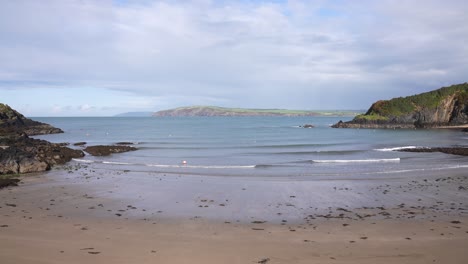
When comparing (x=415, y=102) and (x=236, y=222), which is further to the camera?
(x=415, y=102)

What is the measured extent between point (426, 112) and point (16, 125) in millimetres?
79312

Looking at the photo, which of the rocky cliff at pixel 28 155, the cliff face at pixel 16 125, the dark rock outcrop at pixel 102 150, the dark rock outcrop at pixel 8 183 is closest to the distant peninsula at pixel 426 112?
the cliff face at pixel 16 125

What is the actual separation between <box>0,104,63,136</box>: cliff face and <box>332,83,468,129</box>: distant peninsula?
62666 millimetres

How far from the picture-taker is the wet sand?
8.21 meters

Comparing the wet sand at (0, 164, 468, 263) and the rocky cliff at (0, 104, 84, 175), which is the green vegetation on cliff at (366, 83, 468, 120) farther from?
the rocky cliff at (0, 104, 84, 175)

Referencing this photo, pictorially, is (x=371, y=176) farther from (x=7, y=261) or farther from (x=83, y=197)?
(x=7, y=261)

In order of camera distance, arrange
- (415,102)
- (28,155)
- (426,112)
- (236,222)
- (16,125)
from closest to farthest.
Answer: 1. (236,222)
2. (28,155)
3. (16,125)
4. (426,112)
5. (415,102)

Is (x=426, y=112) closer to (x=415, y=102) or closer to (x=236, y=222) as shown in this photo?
(x=415, y=102)

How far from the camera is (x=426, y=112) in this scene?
276ft

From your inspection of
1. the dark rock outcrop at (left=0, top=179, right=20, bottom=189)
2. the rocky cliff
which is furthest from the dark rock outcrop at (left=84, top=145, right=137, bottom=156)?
the dark rock outcrop at (left=0, top=179, right=20, bottom=189)

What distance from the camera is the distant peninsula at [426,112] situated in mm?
80625

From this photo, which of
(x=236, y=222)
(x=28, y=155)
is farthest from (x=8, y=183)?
(x=236, y=222)

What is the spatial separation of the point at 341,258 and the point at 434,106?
8625 cm

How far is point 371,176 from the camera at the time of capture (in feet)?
68.7
